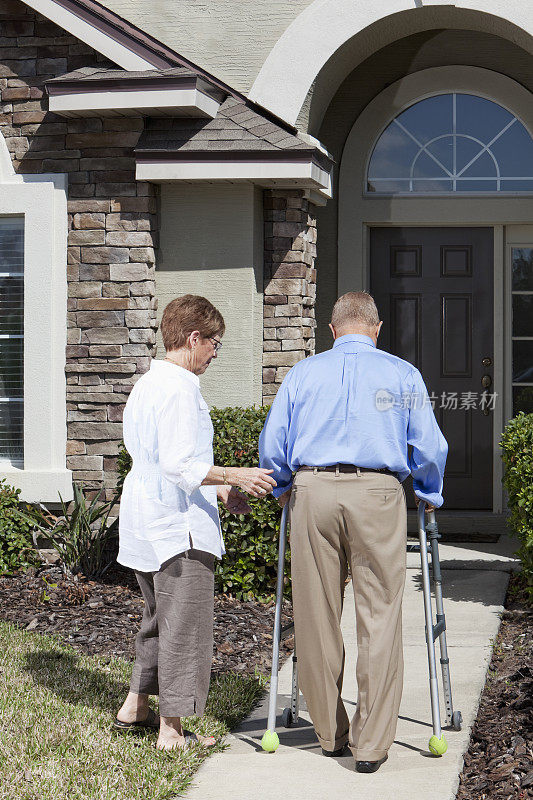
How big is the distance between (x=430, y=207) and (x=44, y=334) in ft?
12.2

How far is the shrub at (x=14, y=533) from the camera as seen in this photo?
7668mm

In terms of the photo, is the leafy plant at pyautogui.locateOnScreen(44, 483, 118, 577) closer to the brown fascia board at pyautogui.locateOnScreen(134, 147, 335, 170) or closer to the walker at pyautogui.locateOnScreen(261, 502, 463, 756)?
the brown fascia board at pyautogui.locateOnScreen(134, 147, 335, 170)

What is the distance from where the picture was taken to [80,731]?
4.55 meters

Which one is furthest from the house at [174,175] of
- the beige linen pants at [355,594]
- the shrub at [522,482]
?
the beige linen pants at [355,594]

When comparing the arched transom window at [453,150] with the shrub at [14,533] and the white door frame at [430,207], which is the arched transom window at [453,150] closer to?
the white door frame at [430,207]

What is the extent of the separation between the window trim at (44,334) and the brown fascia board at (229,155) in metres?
0.79

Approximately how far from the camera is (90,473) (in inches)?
310

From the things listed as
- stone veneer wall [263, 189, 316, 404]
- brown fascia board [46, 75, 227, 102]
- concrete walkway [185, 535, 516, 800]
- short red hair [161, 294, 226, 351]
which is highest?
brown fascia board [46, 75, 227, 102]

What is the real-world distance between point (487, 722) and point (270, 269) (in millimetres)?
4295

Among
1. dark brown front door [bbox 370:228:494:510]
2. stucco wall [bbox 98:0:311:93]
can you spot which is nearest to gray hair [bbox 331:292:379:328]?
stucco wall [bbox 98:0:311:93]

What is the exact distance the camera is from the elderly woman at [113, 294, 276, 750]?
13.8 ft

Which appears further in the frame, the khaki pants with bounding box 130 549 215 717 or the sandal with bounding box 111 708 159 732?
the sandal with bounding box 111 708 159 732

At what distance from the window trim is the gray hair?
3909 millimetres

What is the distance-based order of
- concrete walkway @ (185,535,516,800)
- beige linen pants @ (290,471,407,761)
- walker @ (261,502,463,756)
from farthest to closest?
1. walker @ (261,502,463,756)
2. beige linen pants @ (290,471,407,761)
3. concrete walkway @ (185,535,516,800)
